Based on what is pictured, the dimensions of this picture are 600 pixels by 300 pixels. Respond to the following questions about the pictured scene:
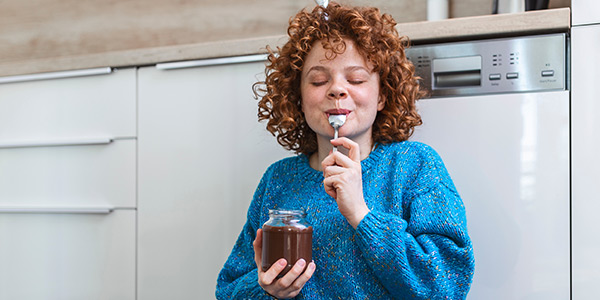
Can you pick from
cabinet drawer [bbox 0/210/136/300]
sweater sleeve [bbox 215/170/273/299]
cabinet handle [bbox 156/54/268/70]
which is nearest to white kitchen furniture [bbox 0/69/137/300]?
cabinet drawer [bbox 0/210/136/300]

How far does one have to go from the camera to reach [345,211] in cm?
91

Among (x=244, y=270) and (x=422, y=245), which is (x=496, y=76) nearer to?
(x=422, y=245)

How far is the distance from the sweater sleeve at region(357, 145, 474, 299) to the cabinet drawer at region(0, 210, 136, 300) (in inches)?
31.0

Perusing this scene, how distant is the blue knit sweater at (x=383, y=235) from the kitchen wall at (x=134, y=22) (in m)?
0.81

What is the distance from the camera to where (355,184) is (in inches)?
35.4

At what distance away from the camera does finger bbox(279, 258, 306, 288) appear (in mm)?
872

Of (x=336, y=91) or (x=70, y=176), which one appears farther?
(x=70, y=176)

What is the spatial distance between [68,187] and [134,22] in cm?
77

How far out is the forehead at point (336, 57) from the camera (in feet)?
3.33

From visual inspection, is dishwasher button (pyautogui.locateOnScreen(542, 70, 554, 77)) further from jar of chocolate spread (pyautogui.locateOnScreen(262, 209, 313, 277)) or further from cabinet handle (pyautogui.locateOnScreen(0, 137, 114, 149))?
cabinet handle (pyautogui.locateOnScreen(0, 137, 114, 149))

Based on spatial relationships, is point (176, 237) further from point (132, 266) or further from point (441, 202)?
point (441, 202)

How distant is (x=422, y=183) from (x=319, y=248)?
0.68ft
